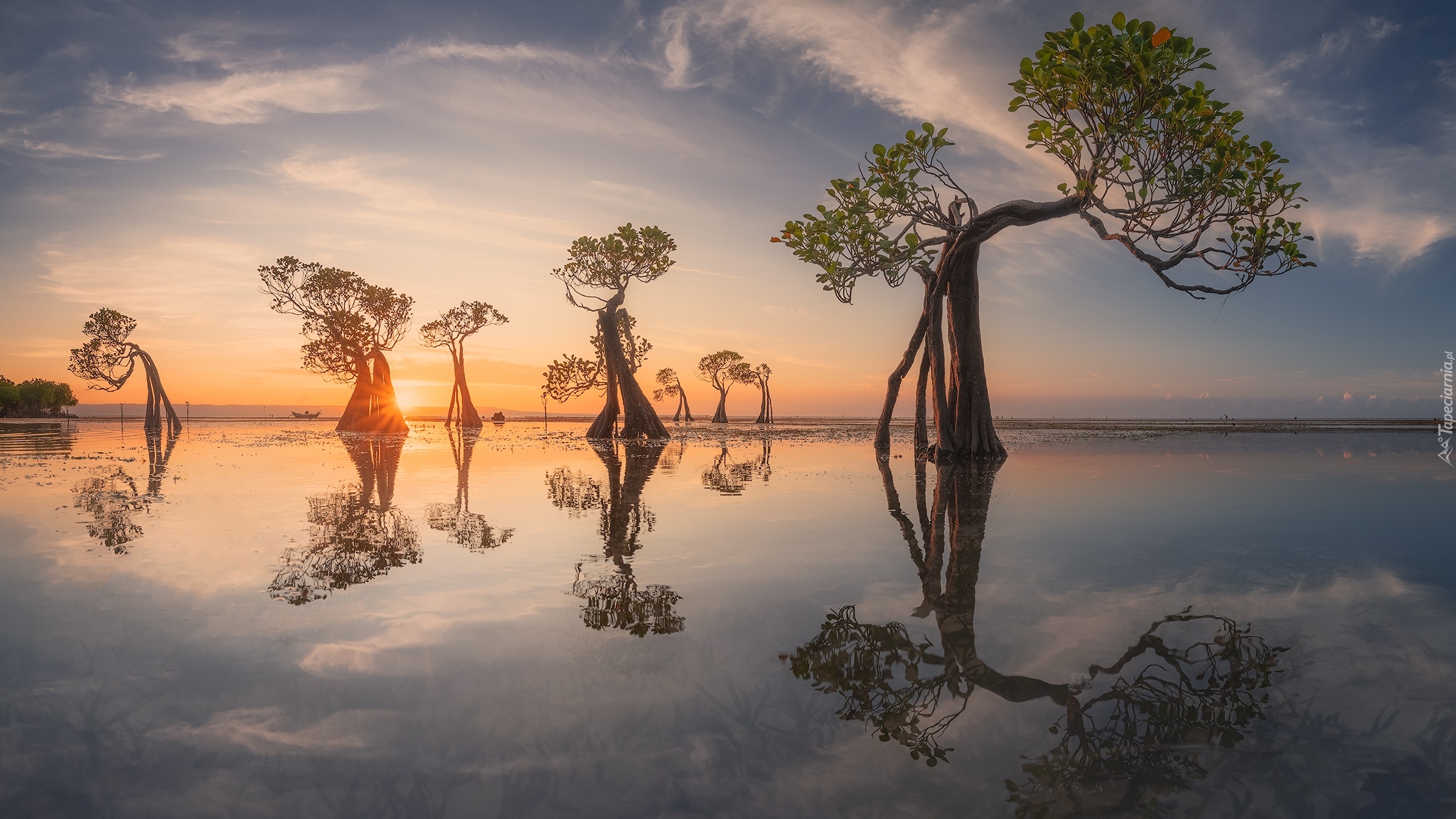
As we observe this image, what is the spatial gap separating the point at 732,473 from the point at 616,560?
1067cm

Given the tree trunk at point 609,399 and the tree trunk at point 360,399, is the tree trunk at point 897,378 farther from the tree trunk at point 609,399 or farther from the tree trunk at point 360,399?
the tree trunk at point 360,399

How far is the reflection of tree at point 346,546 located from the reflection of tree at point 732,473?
6320 mm

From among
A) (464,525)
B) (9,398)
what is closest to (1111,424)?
(464,525)

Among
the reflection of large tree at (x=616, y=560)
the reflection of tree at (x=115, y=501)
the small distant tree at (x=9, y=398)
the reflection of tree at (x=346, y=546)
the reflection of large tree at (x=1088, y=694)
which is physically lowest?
the reflection of tree at (x=115, y=501)

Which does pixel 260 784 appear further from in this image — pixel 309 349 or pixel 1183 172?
pixel 309 349

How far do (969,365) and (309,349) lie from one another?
4818 centimetres

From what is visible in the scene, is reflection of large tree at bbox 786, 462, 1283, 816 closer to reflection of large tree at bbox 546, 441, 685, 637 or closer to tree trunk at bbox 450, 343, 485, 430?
reflection of large tree at bbox 546, 441, 685, 637

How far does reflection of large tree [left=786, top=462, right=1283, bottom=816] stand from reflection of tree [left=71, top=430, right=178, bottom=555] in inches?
344

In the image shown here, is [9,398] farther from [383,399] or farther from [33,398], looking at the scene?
[383,399]

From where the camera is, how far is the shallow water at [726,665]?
9.71 feet

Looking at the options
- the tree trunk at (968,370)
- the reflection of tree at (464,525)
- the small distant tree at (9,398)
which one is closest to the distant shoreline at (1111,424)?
the small distant tree at (9,398)

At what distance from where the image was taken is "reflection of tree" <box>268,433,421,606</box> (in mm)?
6461

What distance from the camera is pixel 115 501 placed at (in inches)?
476

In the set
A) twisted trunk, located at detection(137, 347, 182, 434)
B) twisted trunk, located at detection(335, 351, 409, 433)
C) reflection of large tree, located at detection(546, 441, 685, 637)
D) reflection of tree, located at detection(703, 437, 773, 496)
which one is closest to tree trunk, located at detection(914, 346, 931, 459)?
reflection of tree, located at detection(703, 437, 773, 496)
